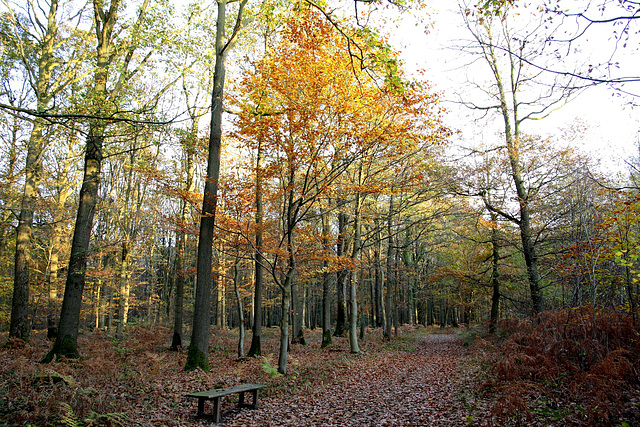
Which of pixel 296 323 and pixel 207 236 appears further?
pixel 296 323

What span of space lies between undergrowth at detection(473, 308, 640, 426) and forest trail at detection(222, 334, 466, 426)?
2.84 feet

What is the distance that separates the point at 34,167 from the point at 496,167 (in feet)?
56.8

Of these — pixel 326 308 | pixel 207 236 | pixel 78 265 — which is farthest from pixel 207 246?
pixel 326 308

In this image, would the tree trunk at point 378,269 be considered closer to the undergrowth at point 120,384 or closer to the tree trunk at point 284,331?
the tree trunk at point 284,331

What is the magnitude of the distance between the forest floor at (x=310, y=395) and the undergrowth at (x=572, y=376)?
0.03 m

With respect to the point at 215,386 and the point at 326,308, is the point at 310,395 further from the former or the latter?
the point at 326,308

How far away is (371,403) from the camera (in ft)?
22.6

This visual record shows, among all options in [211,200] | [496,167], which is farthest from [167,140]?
[496,167]

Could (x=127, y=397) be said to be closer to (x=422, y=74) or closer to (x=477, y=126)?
(x=422, y=74)

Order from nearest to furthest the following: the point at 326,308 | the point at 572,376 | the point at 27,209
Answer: the point at 572,376 < the point at 27,209 < the point at 326,308

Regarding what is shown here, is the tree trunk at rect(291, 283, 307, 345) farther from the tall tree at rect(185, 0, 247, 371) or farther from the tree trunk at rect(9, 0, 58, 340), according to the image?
the tree trunk at rect(9, 0, 58, 340)

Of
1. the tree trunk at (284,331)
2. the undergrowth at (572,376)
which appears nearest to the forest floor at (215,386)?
the tree trunk at (284,331)

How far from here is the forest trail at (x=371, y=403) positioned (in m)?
5.79

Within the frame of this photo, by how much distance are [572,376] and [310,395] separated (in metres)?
5.12
